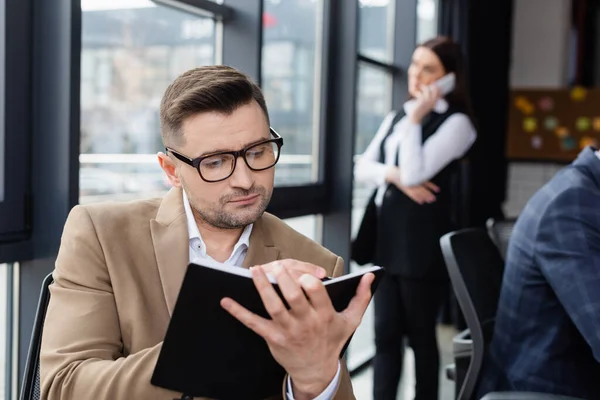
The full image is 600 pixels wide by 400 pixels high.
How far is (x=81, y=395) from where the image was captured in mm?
1066

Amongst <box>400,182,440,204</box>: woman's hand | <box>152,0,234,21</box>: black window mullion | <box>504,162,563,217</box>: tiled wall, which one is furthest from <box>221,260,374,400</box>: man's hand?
<box>504,162,563,217</box>: tiled wall

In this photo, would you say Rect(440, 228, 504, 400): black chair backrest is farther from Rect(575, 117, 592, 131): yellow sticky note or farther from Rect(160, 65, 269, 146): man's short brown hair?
Rect(575, 117, 592, 131): yellow sticky note

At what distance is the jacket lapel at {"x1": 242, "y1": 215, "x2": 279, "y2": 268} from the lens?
125 cm

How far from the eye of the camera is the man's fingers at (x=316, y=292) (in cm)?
93

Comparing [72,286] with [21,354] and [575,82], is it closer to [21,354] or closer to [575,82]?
[21,354]

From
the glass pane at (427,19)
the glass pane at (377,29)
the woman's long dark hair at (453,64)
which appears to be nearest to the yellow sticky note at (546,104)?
the glass pane at (427,19)

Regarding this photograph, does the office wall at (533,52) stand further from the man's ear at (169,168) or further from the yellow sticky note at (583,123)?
the man's ear at (169,168)

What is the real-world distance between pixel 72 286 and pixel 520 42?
5.77m

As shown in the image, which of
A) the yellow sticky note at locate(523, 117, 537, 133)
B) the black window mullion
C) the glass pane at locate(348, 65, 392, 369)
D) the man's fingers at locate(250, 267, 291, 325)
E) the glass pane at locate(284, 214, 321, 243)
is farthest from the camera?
the yellow sticky note at locate(523, 117, 537, 133)

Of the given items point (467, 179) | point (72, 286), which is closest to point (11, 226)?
point (72, 286)

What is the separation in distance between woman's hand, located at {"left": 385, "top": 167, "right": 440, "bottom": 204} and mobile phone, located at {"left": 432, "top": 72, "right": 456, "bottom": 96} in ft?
1.21

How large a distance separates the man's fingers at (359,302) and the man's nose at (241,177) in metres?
0.26

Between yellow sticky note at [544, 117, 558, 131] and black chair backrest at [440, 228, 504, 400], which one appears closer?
black chair backrest at [440, 228, 504, 400]

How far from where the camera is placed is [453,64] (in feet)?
9.63
